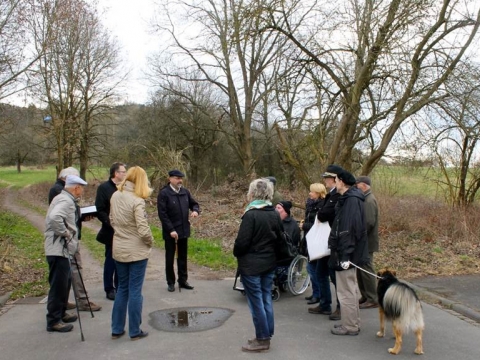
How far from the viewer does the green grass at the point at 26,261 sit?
24.5ft

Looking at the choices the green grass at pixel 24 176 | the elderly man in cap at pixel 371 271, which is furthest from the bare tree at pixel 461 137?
the green grass at pixel 24 176

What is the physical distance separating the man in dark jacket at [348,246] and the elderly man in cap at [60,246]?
3.16 meters

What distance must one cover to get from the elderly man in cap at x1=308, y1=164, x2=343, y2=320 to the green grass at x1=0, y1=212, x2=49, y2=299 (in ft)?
14.4

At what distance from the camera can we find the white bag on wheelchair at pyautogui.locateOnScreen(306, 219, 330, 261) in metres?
6.08

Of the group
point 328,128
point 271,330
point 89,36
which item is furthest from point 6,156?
point 271,330

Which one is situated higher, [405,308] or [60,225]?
[60,225]

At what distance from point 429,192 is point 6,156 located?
41.3 m

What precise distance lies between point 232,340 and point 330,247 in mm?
1581

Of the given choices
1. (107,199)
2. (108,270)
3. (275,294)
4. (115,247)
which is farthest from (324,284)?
(107,199)

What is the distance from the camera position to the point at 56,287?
5484 mm

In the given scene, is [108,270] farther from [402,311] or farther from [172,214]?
[402,311]

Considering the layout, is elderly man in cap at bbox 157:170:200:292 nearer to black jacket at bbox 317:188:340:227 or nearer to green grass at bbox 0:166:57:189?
black jacket at bbox 317:188:340:227

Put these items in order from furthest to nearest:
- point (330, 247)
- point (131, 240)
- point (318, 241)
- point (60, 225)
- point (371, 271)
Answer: point (371, 271) < point (318, 241) < point (330, 247) < point (60, 225) < point (131, 240)

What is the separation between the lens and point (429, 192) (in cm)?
1421
